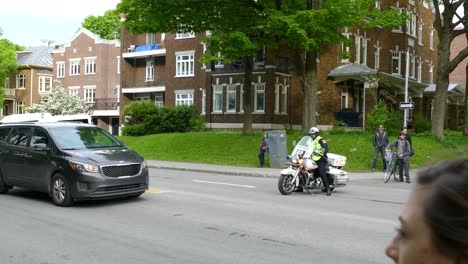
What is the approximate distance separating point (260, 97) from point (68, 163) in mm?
27334

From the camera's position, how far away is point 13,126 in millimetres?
12797

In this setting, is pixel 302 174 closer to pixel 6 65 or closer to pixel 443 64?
pixel 443 64

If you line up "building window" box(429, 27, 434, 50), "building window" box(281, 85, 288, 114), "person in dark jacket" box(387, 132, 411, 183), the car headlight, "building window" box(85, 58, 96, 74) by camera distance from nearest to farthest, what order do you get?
the car headlight < "person in dark jacket" box(387, 132, 411, 183) < "building window" box(281, 85, 288, 114) < "building window" box(429, 27, 434, 50) < "building window" box(85, 58, 96, 74)

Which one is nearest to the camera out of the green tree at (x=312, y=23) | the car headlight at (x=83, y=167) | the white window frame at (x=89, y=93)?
the car headlight at (x=83, y=167)

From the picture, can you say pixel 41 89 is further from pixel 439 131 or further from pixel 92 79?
pixel 439 131

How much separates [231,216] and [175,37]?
1403 inches

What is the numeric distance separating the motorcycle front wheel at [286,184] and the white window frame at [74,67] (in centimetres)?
4790

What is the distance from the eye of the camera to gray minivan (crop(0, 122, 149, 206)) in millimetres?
10648

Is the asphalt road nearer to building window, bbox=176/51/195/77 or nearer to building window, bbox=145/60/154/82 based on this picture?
building window, bbox=176/51/195/77

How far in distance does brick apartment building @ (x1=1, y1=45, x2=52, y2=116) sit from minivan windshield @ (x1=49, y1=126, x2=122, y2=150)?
2285 inches

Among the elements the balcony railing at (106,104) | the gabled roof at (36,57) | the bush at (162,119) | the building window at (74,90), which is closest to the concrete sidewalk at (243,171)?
the bush at (162,119)

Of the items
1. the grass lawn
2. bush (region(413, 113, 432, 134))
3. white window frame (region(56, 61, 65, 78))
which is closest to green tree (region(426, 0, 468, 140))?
the grass lawn

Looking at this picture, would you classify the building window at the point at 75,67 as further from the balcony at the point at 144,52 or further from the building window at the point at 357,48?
the building window at the point at 357,48

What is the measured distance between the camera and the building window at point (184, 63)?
141 feet
